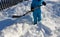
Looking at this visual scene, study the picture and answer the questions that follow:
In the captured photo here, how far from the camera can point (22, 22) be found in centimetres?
649

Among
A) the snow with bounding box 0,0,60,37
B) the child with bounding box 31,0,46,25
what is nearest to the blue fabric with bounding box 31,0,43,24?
the child with bounding box 31,0,46,25

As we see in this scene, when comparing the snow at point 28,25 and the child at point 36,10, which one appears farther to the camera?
the child at point 36,10

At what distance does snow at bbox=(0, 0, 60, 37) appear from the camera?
6023mm

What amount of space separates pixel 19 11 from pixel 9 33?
6.51 feet

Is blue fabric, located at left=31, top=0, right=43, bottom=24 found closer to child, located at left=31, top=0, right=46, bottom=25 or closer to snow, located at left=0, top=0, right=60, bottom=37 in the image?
child, located at left=31, top=0, right=46, bottom=25

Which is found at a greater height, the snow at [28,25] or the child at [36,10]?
the child at [36,10]

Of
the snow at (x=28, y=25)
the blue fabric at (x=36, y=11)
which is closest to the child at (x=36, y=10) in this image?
the blue fabric at (x=36, y=11)

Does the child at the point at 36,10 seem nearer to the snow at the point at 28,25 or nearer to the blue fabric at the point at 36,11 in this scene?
the blue fabric at the point at 36,11

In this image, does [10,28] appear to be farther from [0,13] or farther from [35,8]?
[0,13]

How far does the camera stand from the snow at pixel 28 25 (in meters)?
6.02

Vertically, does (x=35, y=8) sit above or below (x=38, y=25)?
above

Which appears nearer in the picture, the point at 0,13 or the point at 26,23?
the point at 26,23

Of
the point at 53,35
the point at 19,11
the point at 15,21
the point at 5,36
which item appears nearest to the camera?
the point at 5,36

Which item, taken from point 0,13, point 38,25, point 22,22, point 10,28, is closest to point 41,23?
point 38,25
